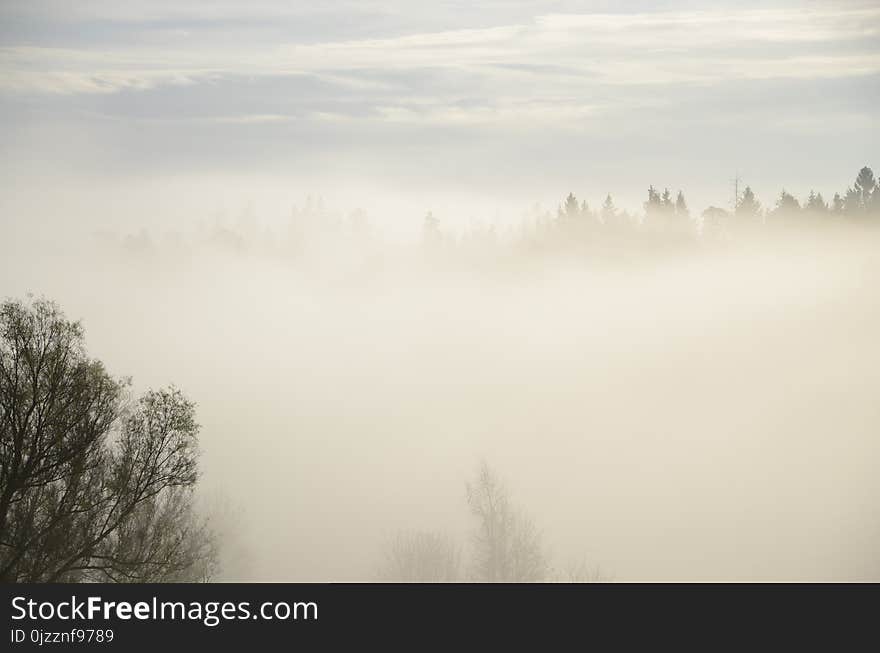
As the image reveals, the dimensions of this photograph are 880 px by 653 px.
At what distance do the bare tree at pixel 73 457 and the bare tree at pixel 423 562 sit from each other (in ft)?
89.4

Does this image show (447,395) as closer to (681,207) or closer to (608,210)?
(608,210)

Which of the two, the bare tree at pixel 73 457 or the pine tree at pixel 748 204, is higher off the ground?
the pine tree at pixel 748 204

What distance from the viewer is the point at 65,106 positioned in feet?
385

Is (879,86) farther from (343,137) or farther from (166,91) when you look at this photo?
(166,91)

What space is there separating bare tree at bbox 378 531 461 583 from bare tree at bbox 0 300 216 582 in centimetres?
2725

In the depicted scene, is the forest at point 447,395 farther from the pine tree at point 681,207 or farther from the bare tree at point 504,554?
the pine tree at point 681,207

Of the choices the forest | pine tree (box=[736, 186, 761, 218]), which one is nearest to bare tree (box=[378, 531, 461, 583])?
the forest

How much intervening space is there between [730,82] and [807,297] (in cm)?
2897

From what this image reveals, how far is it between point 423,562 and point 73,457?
31180mm

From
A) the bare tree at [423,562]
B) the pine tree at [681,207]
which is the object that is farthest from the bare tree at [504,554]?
the pine tree at [681,207]

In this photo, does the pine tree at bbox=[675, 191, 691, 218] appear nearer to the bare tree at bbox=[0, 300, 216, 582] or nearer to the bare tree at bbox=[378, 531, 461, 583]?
the bare tree at bbox=[378, 531, 461, 583]

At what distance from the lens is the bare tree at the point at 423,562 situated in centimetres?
4062

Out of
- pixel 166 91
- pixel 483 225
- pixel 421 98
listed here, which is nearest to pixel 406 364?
pixel 483 225

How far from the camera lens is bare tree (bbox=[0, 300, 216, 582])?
1171cm
